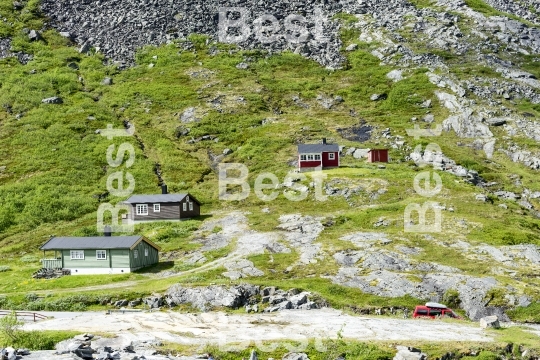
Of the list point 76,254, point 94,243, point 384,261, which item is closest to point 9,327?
point 94,243

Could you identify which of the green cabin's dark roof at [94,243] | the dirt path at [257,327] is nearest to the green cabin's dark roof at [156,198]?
the green cabin's dark roof at [94,243]

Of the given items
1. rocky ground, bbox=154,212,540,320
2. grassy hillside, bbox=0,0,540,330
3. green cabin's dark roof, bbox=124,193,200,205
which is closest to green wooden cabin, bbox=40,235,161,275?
grassy hillside, bbox=0,0,540,330

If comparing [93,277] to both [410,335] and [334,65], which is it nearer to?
[410,335]

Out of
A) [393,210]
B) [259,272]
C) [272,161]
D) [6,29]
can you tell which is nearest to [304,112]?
[272,161]

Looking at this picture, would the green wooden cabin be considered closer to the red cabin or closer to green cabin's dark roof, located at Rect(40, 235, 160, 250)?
green cabin's dark roof, located at Rect(40, 235, 160, 250)

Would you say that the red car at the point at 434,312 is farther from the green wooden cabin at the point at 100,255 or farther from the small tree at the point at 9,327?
the green wooden cabin at the point at 100,255

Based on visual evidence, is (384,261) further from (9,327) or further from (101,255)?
(9,327)

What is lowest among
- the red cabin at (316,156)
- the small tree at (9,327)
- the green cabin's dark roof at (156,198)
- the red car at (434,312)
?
the red car at (434,312)
